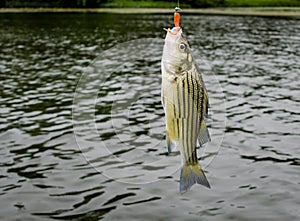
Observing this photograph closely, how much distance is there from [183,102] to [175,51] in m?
0.63

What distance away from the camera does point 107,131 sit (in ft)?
54.0

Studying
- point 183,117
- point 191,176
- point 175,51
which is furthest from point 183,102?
point 191,176

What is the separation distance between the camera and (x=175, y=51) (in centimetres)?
545

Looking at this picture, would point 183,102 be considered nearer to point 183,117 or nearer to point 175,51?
point 183,117

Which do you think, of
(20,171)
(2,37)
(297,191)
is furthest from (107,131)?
(2,37)

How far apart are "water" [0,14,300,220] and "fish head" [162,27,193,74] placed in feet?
17.6

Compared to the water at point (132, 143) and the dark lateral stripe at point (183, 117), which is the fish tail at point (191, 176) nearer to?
the dark lateral stripe at point (183, 117)

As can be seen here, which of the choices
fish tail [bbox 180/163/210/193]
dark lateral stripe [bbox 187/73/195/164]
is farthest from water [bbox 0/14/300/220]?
dark lateral stripe [bbox 187/73/195/164]

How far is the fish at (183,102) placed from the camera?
5.45 metres

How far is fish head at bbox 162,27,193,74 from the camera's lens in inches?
212

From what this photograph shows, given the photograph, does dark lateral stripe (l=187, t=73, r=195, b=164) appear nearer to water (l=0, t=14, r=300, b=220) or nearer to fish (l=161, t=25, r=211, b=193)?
fish (l=161, t=25, r=211, b=193)

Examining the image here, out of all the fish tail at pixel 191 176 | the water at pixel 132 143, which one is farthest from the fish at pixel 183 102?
the water at pixel 132 143

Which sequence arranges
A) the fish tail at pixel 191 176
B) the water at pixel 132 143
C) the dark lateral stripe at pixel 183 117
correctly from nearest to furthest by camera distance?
the dark lateral stripe at pixel 183 117, the fish tail at pixel 191 176, the water at pixel 132 143

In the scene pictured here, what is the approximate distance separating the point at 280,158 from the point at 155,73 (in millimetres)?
14438
